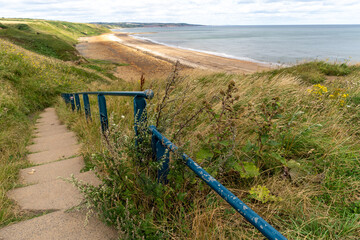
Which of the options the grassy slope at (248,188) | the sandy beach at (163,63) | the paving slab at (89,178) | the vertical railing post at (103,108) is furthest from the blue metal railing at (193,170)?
the sandy beach at (163,63)

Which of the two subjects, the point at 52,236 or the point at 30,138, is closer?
the point at 52,236

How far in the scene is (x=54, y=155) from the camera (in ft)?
12.3

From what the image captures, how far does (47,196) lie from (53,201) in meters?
0.17

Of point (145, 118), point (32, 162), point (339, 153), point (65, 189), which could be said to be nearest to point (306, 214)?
point (339, 153)

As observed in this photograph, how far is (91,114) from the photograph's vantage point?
15.7 feet

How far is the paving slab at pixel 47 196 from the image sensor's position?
6.93 ft

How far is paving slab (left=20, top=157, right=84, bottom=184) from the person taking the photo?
2.81m

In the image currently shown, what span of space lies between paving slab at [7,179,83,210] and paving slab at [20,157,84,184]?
0.84ft

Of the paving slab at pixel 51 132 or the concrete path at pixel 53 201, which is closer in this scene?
the concrete path at pixel 53 201

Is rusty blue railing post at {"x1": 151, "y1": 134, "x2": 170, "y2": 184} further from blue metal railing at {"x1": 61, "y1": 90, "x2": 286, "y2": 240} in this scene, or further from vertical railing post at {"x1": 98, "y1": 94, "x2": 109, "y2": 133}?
vertical railing post at {"x1": 98, "y1": 94, "x2": 109, "y2": 133}

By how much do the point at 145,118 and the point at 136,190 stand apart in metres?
0.66

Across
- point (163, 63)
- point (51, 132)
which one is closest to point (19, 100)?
point (51, 132)

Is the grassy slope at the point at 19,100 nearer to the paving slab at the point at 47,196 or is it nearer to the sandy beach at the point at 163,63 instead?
the paving slab at the point at 47,196

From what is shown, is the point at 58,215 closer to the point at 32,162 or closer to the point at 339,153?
the point at 32,162
